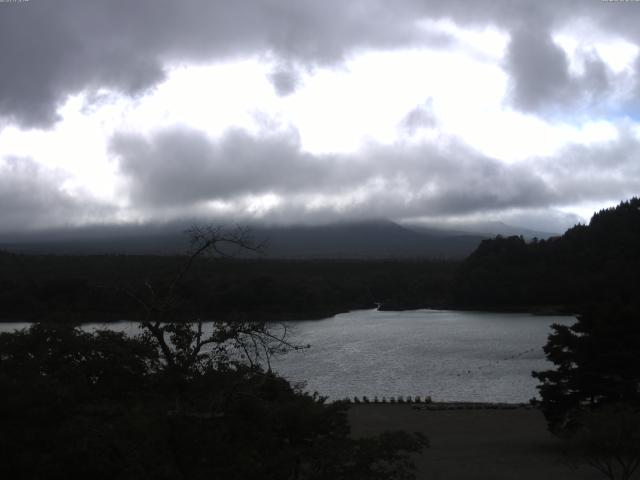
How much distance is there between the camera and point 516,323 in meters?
49.9

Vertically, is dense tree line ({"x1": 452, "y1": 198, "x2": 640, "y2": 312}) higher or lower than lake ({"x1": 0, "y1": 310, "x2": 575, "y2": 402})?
higher

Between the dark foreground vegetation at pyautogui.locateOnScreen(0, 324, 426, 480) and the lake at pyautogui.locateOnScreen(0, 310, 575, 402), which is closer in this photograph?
the dark foreground vegetation at pyautogui.locateOnScreen(0, 324, 426, 480)

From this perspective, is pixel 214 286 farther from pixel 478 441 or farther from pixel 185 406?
pixel 185 406

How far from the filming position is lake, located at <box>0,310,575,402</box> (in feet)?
82.8

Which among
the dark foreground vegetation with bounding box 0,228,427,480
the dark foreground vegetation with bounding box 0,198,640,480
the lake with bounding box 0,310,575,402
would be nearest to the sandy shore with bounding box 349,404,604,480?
the dark foreground vegetation with bounding box 0,198,640,480

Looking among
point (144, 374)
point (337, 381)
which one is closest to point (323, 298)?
point (337, 381)

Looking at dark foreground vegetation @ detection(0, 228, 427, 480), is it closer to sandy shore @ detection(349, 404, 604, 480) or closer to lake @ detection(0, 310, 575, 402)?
sandy shore @ detection(349, 404, 604, 480)

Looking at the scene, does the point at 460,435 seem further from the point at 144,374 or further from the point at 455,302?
the point at 455,302

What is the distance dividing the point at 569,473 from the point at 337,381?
15.1 metres

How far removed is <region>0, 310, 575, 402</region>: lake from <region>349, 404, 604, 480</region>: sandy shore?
3046 millimetres

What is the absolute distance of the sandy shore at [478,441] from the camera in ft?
43.1

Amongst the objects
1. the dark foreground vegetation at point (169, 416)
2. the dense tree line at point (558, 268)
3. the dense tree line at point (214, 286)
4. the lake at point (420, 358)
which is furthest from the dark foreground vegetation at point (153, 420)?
the dense tree line at point (558, 268)

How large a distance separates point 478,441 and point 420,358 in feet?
54.6

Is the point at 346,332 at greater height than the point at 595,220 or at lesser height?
lesser
